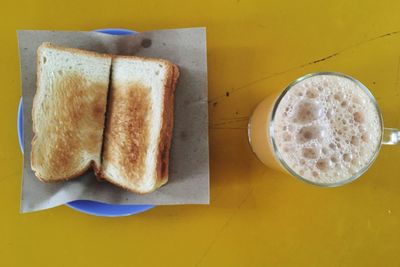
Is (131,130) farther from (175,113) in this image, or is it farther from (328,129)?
(328,129)

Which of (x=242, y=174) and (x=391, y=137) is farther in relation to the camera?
(x=242, y=174)

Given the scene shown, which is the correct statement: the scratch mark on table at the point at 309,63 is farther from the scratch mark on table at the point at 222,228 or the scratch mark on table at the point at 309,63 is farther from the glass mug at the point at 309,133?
the scratch mark on table at the point at 222,228

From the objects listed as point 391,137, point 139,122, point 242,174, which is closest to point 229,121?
point 242,174

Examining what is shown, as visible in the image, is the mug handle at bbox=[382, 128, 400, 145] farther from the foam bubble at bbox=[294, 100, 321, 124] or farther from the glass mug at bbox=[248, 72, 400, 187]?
the foam bubble at bbox=[294, 100, 321, 124]

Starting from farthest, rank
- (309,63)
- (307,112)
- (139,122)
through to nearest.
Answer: (309,63) < (139,122) < (307,112)

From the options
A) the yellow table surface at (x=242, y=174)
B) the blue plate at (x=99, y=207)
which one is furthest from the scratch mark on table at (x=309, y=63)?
the blue plate at (x=99, y=207)

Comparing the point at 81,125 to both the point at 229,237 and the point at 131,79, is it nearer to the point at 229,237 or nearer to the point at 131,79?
the point at 131,79

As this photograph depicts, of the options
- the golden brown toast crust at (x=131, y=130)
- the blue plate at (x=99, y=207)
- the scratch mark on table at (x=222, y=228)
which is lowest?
the scratch mark on table at (x=222, y=228)
